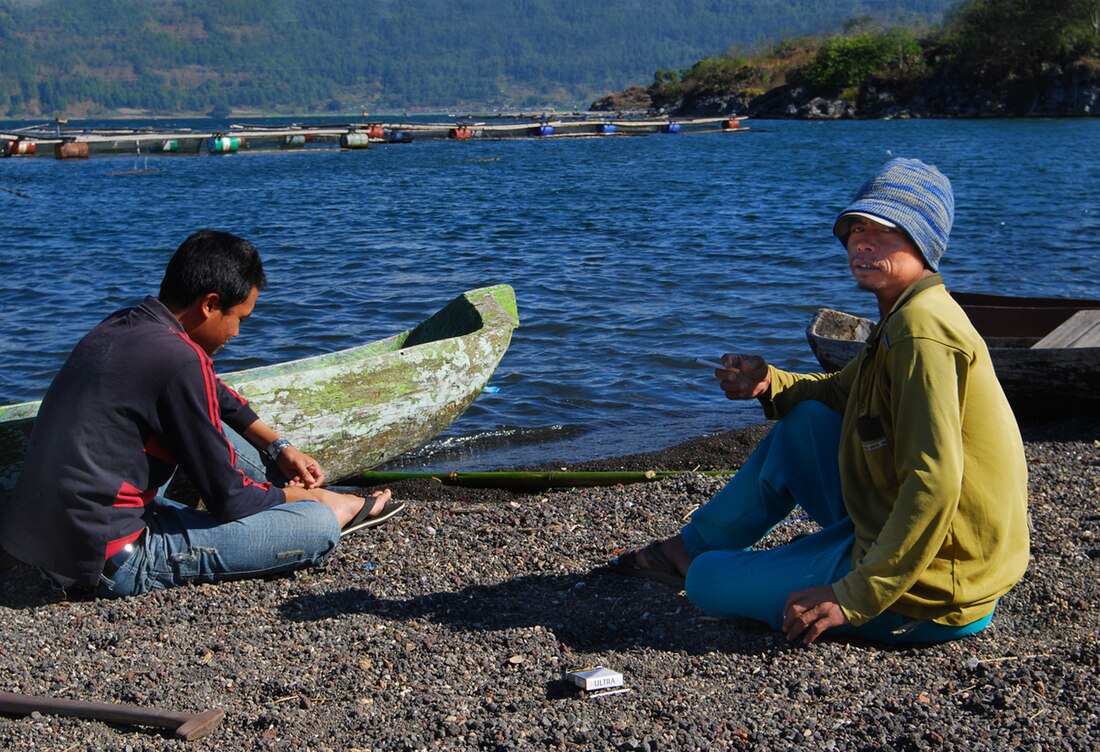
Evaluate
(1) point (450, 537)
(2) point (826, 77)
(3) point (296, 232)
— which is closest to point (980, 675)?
(1) point (450, 537)

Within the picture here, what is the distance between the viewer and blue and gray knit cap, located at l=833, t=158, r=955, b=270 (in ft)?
10.7

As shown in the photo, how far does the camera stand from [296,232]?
966 inches

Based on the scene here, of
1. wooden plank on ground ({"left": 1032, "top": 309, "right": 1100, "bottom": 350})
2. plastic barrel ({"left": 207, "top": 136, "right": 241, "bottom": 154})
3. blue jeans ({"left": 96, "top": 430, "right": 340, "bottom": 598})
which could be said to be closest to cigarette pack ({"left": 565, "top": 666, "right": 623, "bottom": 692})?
blue jeans ({"left": 96, "top": 430, "right": 340, "bottom": 598})

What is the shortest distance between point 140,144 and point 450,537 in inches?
2358

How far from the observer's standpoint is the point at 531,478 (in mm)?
6766

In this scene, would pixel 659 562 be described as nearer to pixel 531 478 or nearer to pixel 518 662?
pixel 518 662

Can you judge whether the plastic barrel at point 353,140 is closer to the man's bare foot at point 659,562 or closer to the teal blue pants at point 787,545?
the man's bare foot at point 659,562

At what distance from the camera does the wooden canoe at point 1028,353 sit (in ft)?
25.1

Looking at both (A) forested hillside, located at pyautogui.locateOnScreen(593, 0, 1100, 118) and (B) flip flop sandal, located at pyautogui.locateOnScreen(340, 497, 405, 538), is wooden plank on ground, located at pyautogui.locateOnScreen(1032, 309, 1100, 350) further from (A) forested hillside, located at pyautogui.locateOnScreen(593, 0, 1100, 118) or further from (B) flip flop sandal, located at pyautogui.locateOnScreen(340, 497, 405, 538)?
(A) forested hillside, located at pyautogui.locateOnScreen(593, 0, 1100, 118)

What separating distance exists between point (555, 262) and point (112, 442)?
1498 cm

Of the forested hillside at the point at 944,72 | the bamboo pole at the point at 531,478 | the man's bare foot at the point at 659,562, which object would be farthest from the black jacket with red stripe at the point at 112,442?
the forested hillside at the point at 944,72

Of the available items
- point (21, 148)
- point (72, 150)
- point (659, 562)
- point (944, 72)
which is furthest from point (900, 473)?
point (944, 72)

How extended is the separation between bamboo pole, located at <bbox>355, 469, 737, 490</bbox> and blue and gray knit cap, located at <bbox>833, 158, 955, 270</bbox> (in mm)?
3284

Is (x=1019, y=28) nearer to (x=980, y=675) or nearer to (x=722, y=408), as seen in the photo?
(x=722, y=408)
